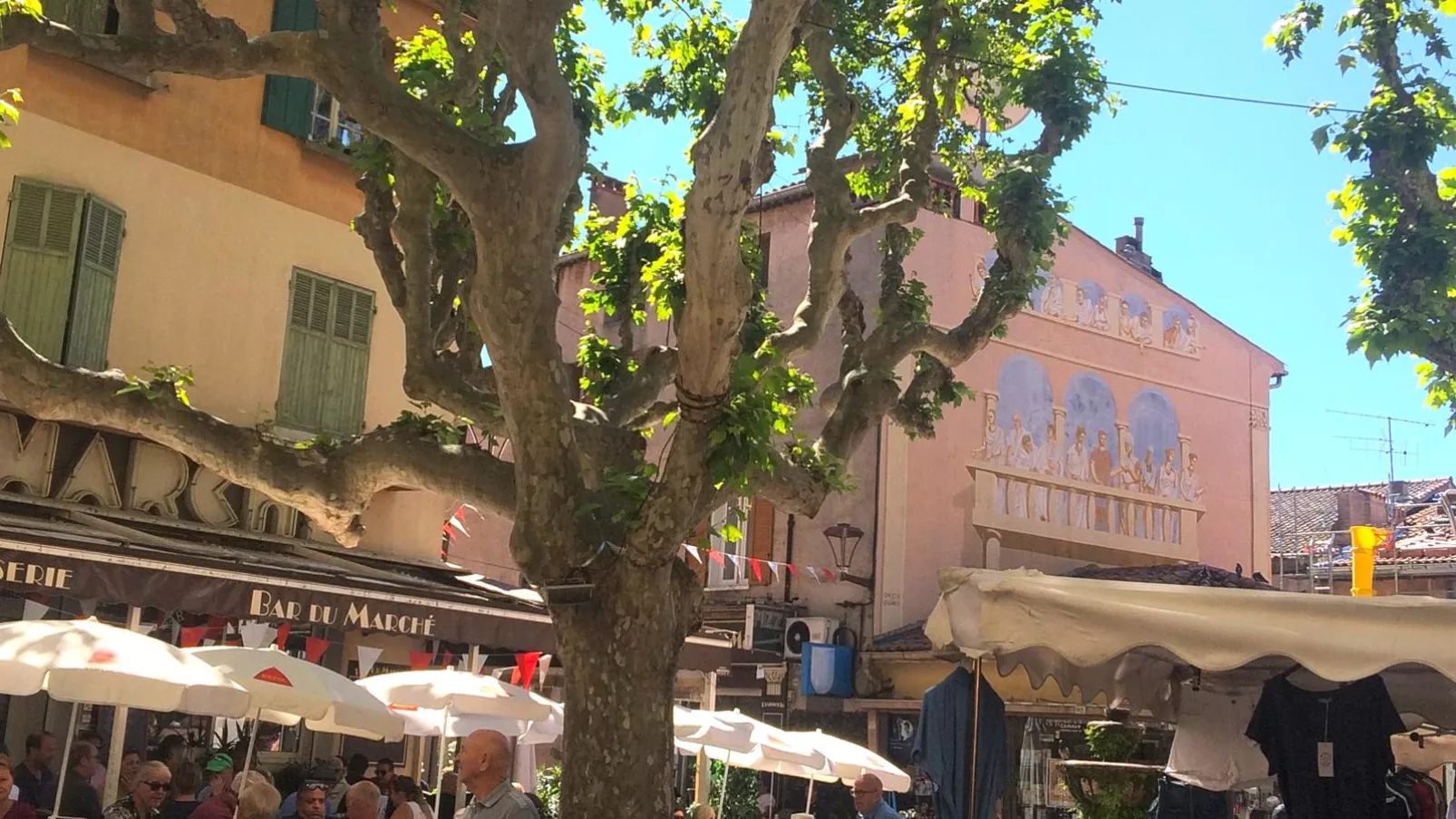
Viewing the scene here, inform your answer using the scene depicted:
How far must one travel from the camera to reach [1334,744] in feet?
25.0

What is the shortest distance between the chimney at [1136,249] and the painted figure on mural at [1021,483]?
18.9 feet

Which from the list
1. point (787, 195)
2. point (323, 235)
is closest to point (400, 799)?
point (323, 235)

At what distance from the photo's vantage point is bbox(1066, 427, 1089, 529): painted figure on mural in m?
25.1

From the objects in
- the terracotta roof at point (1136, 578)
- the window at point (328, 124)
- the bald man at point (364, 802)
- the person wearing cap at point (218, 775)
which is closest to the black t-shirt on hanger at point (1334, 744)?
the bald man at point (364, 802)

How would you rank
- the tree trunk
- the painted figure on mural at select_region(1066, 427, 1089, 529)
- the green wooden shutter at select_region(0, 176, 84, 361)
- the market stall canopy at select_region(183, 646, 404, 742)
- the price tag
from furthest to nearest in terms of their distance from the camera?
the painted figure on mural at select_region(1066, 427, 1089, 529), the green wooden shutter at select_region(0, 176, 84, 361), the market stall canopy at select_region(183, 646, 404, 742), the price tag, the tree trunk

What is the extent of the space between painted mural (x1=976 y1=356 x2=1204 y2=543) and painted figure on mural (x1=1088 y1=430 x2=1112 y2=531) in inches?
0.6

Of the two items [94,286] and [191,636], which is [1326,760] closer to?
[191,636]

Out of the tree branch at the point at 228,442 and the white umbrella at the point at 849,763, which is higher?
the tree branch at the point at 228,442

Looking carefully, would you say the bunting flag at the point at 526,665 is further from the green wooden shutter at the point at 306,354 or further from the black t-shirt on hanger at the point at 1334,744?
the black t-shirt on hanger at the point at 1334,744

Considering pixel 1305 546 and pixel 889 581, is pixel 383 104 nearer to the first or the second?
pixel 889 581

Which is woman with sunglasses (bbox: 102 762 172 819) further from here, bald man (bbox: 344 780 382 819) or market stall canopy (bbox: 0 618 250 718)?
bald man (bbox: 344 780 382 819)

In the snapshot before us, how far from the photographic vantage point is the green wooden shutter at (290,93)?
1505cm

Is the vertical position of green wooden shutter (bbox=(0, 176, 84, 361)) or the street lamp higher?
green wooden shutter (bbox=(0, 176, 84, 361))

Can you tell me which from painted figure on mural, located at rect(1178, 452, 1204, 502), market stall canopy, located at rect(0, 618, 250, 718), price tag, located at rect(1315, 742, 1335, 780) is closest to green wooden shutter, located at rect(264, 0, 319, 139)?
market stall canopy, located at rect(0, 618, 250, 718)
